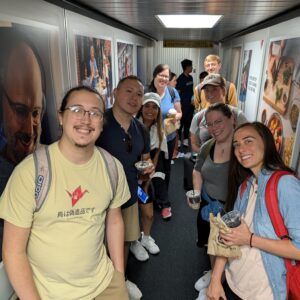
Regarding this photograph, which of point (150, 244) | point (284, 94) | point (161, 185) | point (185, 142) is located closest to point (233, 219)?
point (150, 244)

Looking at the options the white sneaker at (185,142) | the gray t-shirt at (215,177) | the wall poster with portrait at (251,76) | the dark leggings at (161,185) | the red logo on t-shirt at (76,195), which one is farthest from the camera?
the white sneaker at (185,142)

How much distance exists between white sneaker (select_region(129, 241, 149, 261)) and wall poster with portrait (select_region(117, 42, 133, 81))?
8.00 feet

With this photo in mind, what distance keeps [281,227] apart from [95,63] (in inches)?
97.3

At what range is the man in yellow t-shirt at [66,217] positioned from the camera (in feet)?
4.07

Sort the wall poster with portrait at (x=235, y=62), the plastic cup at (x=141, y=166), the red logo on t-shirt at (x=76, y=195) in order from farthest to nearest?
the wall poster with portrait at (x=235, y=62), the plastic cup at (x=141, y=166), the red logo on t-shirt at (x=76, y=195)

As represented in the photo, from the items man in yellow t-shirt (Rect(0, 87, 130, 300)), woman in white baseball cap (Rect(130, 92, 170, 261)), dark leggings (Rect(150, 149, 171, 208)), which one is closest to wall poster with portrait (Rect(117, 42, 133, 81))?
woman in white baseball cap (Rect(130, 92, 170, 261))

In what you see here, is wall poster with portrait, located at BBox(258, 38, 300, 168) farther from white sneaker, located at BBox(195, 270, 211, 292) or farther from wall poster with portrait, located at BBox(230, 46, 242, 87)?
wall poster with portrait, located at BBox(230, 46, 242, 87)

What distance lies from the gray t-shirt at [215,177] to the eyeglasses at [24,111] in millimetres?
1277

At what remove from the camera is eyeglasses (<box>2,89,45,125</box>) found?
1.48 m

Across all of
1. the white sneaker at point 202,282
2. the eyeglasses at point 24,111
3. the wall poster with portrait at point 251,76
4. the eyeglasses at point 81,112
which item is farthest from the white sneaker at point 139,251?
the wall poster with portrait at point 251,76

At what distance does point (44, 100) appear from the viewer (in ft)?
6.14

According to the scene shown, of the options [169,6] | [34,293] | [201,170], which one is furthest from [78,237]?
[169,6]

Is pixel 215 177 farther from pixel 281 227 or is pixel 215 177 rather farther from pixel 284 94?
pixel 284 94

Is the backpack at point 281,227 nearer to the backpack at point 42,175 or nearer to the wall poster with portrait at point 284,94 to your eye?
the backpack at point 42,175
